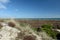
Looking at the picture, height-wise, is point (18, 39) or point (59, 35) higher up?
point (18, 39)

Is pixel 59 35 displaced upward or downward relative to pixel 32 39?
downward

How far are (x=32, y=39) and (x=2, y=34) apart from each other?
164 centimetres

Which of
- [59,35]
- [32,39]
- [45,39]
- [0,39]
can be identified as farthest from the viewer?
[59,35]

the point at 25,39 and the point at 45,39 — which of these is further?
the point at 45,39

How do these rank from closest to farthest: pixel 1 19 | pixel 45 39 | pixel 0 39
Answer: pixel 0 39 < pixel 45 39 < pixel 1 19

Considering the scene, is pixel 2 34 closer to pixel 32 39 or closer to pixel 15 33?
pixel 15 33

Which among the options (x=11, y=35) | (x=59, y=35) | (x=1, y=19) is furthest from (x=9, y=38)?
(x=59, y=35)

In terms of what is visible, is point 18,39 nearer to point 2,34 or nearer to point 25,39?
point 25,39

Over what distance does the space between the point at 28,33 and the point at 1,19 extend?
16.1 ft

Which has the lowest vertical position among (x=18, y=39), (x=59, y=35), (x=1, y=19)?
(x=59, y=35)

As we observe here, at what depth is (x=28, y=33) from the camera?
8.84 m

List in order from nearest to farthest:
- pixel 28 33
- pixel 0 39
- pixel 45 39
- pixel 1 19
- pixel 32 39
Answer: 1. pixel 0 39
2. pixel 32 39
3. pixel 28 33
4. pixel 45 39
5. pixel 1 19

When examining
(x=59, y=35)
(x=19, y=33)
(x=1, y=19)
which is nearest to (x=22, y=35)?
(x=19, y=33)

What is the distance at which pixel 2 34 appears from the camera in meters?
8.28
